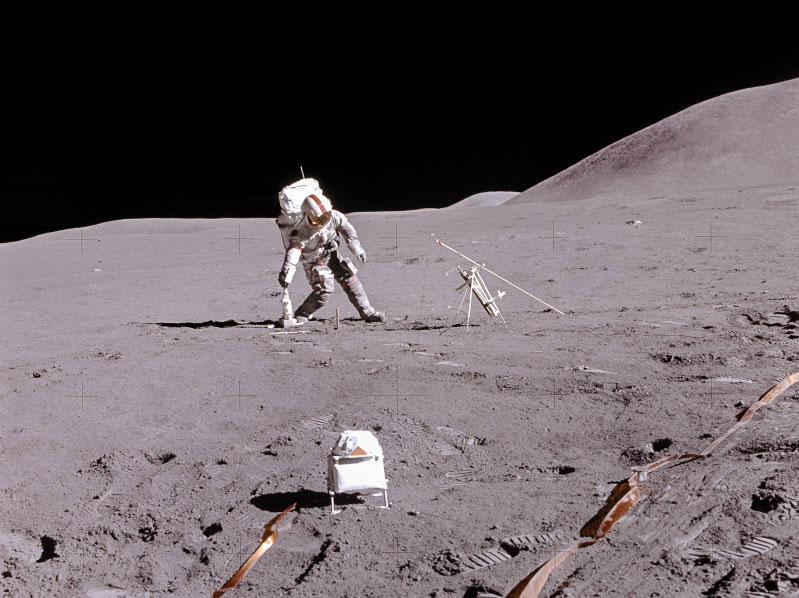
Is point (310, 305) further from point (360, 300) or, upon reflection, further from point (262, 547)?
point (262, 547)

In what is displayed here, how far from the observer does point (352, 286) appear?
6.19m

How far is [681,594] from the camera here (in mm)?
2010

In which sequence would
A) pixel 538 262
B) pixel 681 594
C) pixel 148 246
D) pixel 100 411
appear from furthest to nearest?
pixel 148 246 < pixel 538 262 < pixel 100 411 < pixel 681 594

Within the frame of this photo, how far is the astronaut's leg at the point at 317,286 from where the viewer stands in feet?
20.1

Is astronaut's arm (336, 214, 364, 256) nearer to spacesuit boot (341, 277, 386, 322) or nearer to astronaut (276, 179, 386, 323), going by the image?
astronaut (276, 179, 386, 323)

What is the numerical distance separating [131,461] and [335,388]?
1.18 meters

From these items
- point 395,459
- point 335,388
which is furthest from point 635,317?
point 395,459

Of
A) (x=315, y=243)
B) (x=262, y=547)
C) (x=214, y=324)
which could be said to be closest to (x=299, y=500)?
(x=262, y=547)

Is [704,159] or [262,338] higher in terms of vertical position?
[704,159]

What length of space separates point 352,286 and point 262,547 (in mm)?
3924

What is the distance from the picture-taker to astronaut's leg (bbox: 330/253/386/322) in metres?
6.19

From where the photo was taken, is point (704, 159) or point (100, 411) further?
point (704, 159)

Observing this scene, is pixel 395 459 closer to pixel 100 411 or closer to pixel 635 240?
pixel 100 411

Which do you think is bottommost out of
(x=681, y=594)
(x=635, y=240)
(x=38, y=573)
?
(x=38, y=573)
